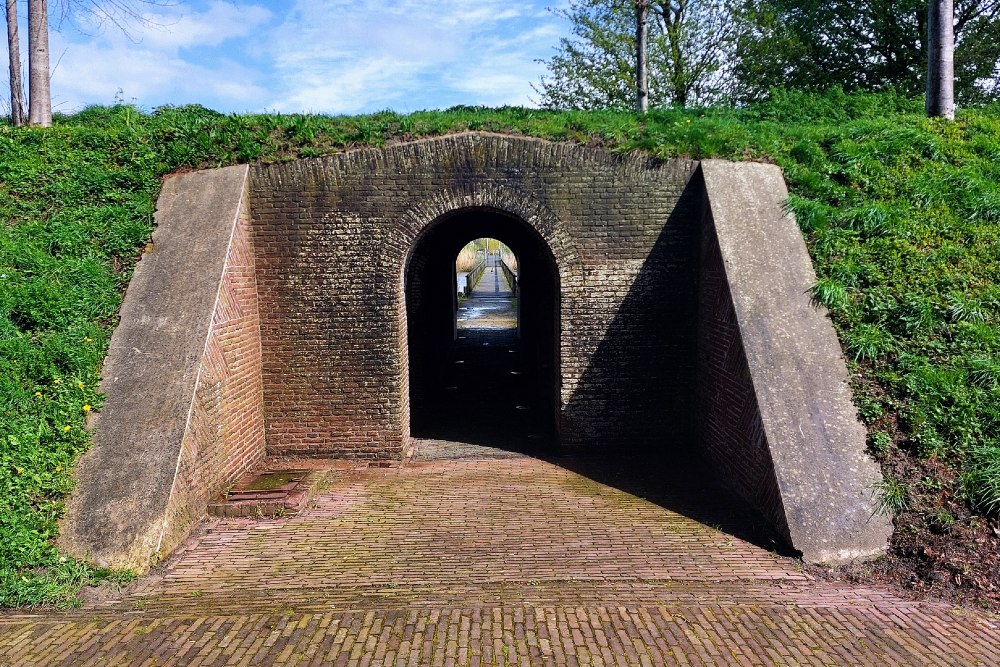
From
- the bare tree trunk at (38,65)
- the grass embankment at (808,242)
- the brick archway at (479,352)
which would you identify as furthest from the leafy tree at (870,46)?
the bare tree trunk at (38,65)

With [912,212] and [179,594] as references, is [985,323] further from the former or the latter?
[179,594]

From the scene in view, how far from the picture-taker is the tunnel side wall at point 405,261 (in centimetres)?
794

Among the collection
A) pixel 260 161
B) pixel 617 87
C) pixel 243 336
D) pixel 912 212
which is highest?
pixel 617 87

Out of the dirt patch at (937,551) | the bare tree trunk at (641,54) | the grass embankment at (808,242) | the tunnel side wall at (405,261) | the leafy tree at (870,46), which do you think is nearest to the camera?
the dirt patch at (937,551)

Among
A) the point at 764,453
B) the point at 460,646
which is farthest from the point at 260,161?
the point at 764,453

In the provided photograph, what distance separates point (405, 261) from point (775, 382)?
190 inches

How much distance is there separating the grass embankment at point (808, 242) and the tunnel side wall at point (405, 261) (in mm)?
481

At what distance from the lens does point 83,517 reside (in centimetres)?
532

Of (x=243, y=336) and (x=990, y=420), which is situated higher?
(x=243, y=336)

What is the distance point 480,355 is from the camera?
53.2ft

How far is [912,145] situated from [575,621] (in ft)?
28.5

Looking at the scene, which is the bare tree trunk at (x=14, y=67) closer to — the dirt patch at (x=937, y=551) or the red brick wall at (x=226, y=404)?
the red brick wall at (x=226, y=404)

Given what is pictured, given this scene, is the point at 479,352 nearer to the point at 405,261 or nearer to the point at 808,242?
the point at 405,261

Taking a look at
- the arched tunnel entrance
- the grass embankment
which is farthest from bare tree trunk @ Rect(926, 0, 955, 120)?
the arched tunnel entrance
